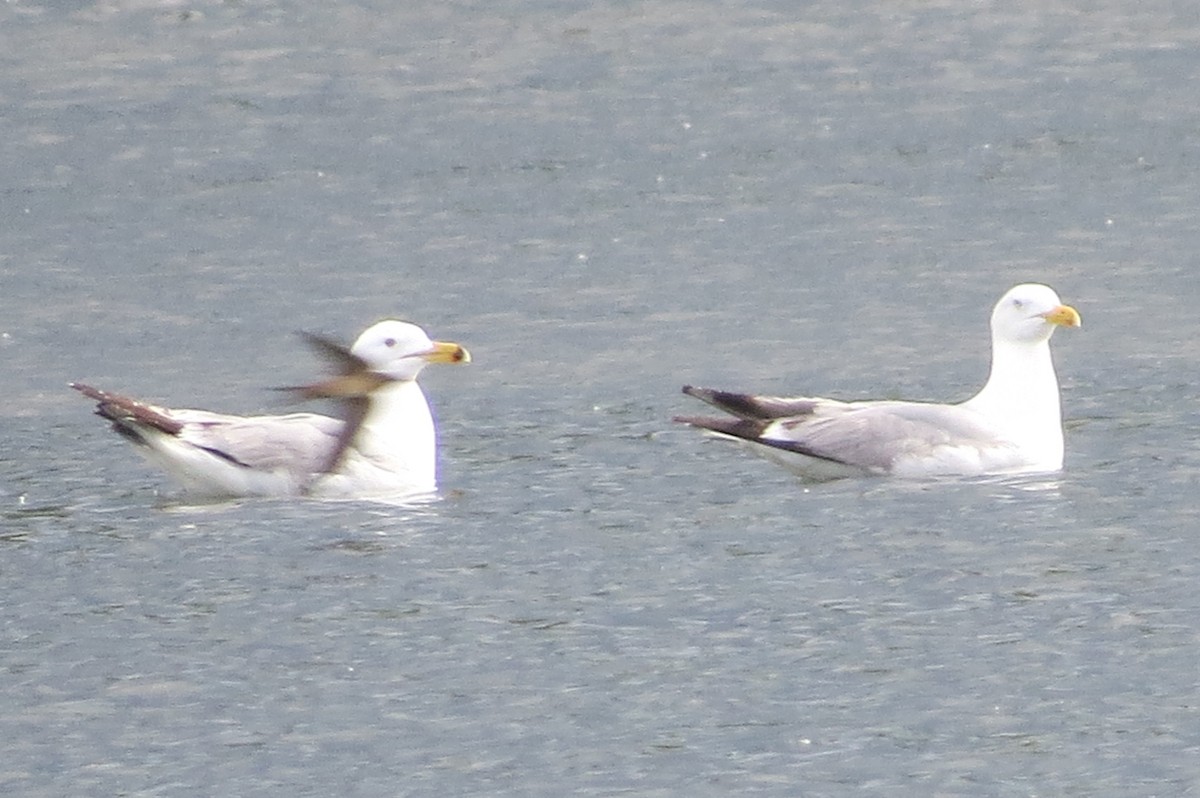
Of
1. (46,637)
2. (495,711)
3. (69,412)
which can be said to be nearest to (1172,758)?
(495,711)

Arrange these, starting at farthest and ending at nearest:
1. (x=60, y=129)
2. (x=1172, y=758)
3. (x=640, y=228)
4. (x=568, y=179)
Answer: (x=60, y=129), (x=568, y=179), (x=640, y=228), (x=1172, y=758)

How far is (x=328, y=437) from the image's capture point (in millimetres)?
12641

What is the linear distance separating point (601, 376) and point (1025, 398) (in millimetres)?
2979

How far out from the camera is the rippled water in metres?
8.49

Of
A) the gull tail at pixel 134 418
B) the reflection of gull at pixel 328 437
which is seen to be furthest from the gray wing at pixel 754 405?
the gull tail at pixel 134 418

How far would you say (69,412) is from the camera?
1450 cm

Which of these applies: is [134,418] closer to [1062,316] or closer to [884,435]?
[884,435]

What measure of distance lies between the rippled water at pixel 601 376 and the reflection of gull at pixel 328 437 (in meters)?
0.23

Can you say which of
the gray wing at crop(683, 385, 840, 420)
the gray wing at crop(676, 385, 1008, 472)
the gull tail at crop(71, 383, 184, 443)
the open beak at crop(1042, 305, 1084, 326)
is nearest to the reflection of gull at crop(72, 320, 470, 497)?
the gull tail at crop(71, 383, 184, 443)

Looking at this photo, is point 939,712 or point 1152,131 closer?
point 939,712

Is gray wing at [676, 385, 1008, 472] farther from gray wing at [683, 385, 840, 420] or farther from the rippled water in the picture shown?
the rippled water

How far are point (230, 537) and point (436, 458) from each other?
74.9 inches

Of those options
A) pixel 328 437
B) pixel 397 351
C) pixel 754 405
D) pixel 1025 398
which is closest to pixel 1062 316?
pixel 1025 398

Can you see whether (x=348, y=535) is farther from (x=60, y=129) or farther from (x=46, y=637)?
(x=60, y=129)
